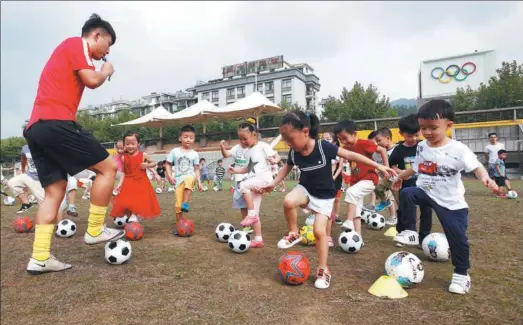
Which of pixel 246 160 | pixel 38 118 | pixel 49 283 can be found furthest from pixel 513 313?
pixel 38 118

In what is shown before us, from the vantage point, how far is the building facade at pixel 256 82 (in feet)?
20.3

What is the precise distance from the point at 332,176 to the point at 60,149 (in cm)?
299

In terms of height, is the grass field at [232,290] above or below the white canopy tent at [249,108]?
below

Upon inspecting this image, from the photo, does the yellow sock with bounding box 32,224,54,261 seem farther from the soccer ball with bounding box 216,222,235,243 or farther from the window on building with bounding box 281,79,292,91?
the window on building with bounding box 281,79,292,91

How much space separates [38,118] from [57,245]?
2.60 metres

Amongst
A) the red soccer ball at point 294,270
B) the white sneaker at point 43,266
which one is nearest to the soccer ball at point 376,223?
the red soccer ball at point 294,270

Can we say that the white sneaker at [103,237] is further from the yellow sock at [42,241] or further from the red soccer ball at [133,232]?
the red soccer ball at [133,232]

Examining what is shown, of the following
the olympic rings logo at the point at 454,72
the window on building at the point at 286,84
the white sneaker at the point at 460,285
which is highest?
the window on building at the point at 286,84

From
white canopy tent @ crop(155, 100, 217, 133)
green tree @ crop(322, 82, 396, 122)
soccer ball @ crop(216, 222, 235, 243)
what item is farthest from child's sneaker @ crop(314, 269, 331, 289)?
green tree @ crop(322, 82, 396, 122)

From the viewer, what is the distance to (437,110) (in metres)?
3.57

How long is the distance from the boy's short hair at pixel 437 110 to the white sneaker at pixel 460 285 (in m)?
1.62

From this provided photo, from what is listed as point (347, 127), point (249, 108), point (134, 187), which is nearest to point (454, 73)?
point (347, 127)

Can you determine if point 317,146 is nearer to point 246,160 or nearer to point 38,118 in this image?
point 246,160

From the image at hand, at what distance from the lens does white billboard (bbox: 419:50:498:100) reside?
4.16 m
